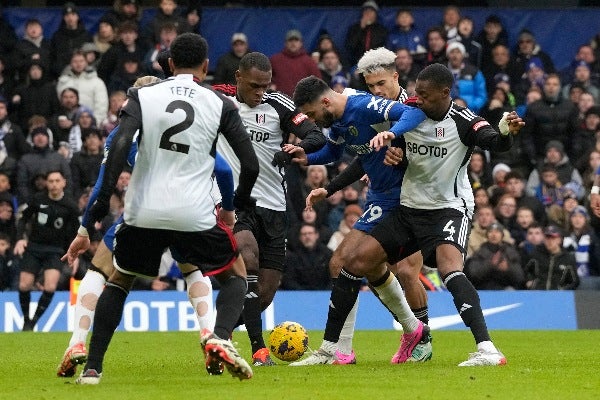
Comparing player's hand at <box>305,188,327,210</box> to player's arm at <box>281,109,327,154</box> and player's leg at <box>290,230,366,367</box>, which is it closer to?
player's arm at <box>281,109,327,154</box>

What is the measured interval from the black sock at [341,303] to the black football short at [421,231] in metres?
0.37

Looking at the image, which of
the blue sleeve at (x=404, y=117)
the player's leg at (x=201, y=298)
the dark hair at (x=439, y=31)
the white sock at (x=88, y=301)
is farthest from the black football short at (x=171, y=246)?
the dark hair at (x=439, y=31)

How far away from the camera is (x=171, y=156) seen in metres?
9.08

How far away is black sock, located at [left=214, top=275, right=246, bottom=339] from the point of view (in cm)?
940

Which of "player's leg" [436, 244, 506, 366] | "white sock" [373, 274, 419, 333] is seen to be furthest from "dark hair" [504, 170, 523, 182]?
"player's leg" [436, 244, 506, 366]

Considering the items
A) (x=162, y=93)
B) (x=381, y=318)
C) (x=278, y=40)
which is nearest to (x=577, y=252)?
(x=381, y=318)

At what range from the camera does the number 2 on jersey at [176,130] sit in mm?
9055

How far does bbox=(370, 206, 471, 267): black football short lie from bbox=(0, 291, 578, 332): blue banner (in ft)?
23.4

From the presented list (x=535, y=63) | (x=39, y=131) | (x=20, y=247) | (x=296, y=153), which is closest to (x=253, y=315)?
(x=296, y=153)

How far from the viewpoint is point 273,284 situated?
1223 cm

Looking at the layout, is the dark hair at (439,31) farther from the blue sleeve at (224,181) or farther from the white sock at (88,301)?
the blue sleeve at (224,181)

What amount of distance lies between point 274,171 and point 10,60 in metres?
11.6

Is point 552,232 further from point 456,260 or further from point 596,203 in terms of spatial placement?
point 456,260

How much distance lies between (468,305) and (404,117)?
61.3 inches
